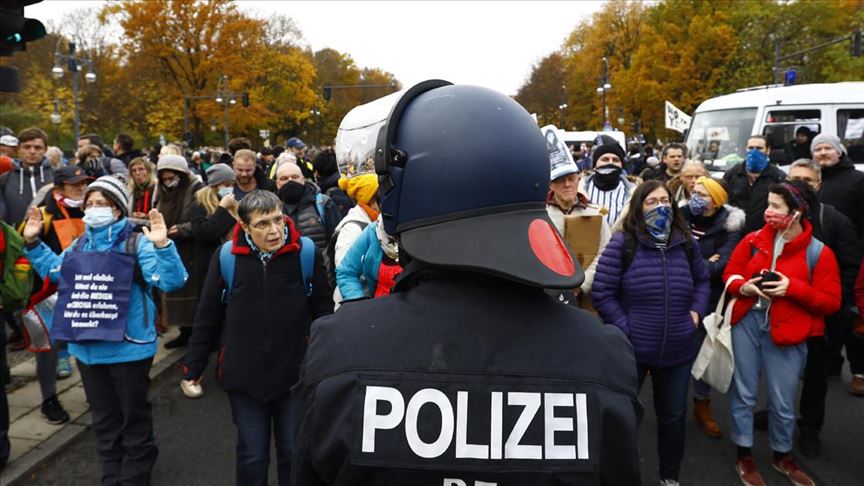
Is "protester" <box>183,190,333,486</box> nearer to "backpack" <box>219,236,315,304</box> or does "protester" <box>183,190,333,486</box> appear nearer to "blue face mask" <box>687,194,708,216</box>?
"backpack" <box>219,236,315,304</box>

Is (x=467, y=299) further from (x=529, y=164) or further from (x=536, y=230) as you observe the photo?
(x=529, y=164)

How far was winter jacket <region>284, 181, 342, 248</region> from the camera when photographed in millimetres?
5512

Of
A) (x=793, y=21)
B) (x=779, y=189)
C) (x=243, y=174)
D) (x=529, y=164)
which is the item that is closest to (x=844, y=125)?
(x=779, y=189)

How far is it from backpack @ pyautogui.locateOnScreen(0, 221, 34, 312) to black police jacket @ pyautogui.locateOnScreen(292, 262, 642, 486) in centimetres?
353

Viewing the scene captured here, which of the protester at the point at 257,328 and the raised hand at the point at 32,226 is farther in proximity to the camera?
the raised hand at the point at 32,226

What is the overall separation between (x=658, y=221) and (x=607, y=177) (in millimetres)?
2044

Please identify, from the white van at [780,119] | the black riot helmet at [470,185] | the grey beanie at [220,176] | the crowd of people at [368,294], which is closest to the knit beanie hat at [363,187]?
the crowd of people at [368,294]

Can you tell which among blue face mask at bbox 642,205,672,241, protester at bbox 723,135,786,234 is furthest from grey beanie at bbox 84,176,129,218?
protester at bbox 723,135,786,234

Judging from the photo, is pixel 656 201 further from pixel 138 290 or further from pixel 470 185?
pixel 138 290

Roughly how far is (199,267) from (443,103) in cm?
549

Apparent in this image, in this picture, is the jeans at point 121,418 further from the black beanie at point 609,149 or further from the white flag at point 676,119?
the white flag at point 676,119

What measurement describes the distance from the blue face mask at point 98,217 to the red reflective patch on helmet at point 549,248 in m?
3.09

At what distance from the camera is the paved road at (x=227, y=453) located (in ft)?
13.6

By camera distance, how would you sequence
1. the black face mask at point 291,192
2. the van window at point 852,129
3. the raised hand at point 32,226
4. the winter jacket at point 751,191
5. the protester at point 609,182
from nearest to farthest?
1. the raised hand at point 32,226
2. the black face mask at point 291,192
3. the protester at point 609,182
4. the winter jacket at point 751,191
5. the van window at point 852,129
